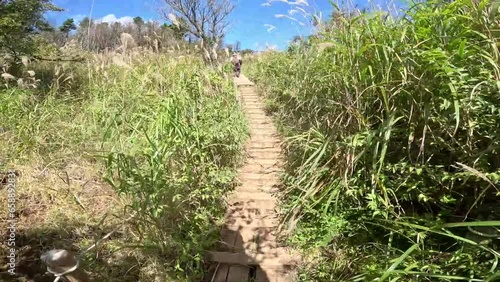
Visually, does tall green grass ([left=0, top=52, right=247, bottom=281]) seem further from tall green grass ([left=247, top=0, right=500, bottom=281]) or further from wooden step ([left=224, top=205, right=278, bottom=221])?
tall green grass ([left=247, top=0, right=500, bottom=281])

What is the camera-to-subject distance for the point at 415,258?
162cm

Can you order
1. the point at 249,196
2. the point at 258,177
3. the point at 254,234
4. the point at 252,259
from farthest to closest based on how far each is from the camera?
1. the point at 258,177
2. the point at 249,196
3. the point at 254,234
4. the point at 252,259

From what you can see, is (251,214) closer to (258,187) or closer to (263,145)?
Result: (258,187)

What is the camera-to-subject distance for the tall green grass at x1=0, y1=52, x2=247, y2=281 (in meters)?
2.11

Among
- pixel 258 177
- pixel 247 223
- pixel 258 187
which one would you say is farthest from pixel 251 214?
pixel 258 177

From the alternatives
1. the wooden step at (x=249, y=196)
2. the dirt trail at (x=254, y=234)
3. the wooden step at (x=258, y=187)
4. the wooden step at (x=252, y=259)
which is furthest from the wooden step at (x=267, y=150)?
the wooden step at (x=252, y=259)

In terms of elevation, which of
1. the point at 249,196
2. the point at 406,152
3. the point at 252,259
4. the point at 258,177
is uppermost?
the point at 406,152

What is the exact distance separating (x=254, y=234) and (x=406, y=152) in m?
1.24

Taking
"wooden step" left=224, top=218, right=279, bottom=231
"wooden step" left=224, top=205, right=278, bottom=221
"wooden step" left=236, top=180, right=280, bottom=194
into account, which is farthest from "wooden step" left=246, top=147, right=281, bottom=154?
"wooden step" left=224, top=218, right=279, bottom=231

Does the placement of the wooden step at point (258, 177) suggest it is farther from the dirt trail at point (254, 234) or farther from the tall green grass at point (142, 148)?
the tall green grass at point (142, 148)

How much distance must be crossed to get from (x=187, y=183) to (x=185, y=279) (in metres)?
0.79

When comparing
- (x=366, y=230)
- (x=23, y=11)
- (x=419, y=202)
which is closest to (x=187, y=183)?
(x=366, y=230)

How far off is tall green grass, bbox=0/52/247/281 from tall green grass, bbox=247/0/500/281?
0.81 m

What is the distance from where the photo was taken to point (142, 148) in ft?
8.87
